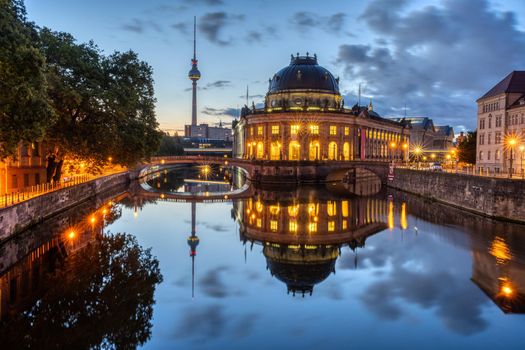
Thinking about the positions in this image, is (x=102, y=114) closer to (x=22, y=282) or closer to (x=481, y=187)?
(x=22, y=282)

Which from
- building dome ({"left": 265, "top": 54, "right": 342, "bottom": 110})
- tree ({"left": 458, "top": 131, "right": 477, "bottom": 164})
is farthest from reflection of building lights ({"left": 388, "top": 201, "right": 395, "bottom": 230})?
building dome ({"left": 265, "top": 54, "right": 342, "bottom": 110})

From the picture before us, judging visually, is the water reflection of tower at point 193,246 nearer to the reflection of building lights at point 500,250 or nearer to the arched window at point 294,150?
the reflection of building lights at point 500,250

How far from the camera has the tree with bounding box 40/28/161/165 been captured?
38.3 metres

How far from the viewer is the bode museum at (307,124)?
99875 mm

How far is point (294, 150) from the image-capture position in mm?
100562

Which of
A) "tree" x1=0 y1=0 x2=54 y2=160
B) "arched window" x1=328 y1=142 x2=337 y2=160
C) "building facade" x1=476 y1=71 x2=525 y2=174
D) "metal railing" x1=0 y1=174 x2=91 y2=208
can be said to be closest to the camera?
"tree" x1=0 y1=0 x2=54 y2=160

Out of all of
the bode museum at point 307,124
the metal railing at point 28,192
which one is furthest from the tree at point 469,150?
the metal railing at point 28,192

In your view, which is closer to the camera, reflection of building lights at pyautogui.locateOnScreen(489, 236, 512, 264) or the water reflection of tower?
the water reflection of tower

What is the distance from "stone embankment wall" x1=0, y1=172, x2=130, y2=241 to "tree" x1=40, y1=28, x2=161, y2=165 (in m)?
4.54

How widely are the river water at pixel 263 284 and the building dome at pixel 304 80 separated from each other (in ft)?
249

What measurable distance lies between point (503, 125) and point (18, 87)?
61.6 m

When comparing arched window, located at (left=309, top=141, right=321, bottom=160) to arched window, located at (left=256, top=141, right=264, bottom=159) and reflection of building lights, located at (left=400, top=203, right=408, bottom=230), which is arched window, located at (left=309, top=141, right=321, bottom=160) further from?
reflection of building lights, located at (left=400, top=203, right=408, bottom=230)

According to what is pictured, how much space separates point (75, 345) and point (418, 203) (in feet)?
156

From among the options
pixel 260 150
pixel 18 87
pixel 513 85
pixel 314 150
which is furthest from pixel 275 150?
pixel 18 87
